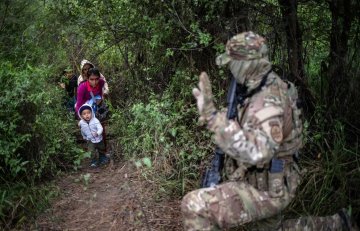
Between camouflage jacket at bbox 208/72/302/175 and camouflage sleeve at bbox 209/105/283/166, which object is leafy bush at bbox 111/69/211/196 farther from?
camouflage sleeve at bbox 209/105/283/166

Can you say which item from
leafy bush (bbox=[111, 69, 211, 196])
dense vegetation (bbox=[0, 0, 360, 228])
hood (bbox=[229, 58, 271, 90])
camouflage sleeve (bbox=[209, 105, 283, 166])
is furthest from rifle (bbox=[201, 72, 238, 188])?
leafy bush (bbox=[111, 69, 211, 196])

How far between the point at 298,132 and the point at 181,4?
2741mm

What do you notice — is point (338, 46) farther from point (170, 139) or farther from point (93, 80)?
point (93, 80)

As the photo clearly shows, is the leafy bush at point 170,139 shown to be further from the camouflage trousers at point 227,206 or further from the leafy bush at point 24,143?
the camouflage trousers at point 227,206

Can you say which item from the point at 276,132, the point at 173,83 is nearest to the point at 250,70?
the point at 276,132

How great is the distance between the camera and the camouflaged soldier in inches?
119

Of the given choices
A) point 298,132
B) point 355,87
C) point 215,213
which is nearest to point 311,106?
point 355,87

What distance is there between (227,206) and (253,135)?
669 mm

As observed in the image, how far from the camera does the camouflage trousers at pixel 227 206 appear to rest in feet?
10.8

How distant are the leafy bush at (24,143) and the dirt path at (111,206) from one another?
286mm

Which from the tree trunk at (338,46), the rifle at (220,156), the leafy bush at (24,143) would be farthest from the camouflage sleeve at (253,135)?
the leafy bush at (24,143)

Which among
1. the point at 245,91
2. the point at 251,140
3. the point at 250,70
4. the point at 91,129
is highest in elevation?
the point at 250,70

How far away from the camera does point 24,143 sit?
200 inches

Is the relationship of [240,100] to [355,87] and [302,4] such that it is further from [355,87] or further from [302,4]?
[302,4]
